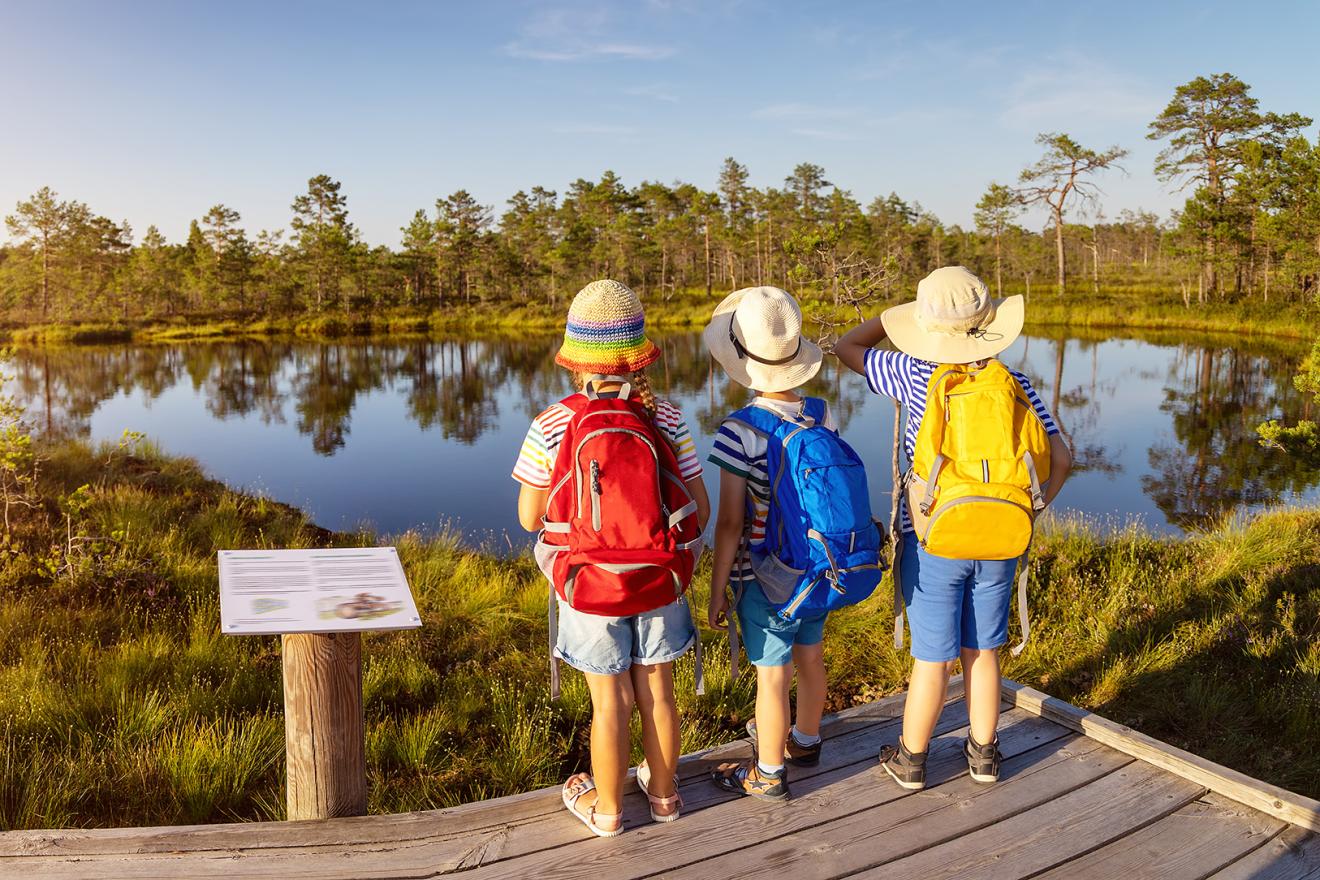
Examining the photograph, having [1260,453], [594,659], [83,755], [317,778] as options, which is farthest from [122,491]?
[1260,453]

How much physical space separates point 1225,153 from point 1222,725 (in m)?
35.7

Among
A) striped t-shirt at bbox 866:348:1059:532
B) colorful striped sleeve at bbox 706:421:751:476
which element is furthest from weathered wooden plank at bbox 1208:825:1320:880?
colorful striped sleeve at bbox 706:421:751:476

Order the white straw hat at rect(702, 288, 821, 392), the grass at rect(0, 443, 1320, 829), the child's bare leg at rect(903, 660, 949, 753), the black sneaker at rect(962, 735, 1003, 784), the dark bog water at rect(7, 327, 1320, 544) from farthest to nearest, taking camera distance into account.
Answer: the dark bog water at rect(7, 327, 1320, 544) < the grass at rect(0, 443, 1320, 829) < the black sneaker at rect(962, 735, 1003, 784) < the child's bare leg at rect(903, 660, 949, 753) < the white straw hat at rect(702, 288, 821, 392)

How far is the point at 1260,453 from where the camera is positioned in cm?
1241

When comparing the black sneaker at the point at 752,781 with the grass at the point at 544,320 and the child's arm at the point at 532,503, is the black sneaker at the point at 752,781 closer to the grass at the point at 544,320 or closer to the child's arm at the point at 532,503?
the child's arm at the point at 532,503

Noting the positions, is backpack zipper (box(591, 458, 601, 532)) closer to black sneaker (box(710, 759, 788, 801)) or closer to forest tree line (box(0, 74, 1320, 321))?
black sneaker (box(710, 759, 788, 801))

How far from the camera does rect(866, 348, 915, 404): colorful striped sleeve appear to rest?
252 cm

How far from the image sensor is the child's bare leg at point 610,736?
218 cm

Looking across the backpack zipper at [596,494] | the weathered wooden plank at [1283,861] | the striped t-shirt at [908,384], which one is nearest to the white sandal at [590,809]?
the backpack zipper at [596,494]

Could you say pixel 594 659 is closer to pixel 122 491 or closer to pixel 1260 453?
pixel 122 491

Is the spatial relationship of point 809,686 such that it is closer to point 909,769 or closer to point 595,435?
point 909,769

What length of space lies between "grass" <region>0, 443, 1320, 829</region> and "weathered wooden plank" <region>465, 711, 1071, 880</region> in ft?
3.33

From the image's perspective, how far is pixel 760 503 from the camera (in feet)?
7.55

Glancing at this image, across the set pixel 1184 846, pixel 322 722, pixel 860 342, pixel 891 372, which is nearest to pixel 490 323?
pixel 860 342
